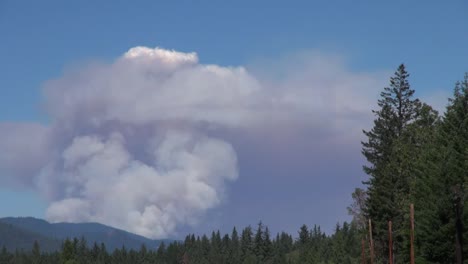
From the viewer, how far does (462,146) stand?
173 ft

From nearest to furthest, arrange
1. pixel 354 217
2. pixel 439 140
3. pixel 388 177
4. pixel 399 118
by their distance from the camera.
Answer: pixel 439 140 < pixel 388 177 < pixel 399 118 < pixel 354 217

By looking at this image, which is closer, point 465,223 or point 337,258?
point 465,223

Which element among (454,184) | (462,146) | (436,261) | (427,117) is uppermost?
(427,117)

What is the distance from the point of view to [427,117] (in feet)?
226

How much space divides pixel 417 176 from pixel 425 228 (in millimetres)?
9671

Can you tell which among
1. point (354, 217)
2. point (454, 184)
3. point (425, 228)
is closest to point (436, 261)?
point (425, 228)

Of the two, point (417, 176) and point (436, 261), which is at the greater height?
point (417, 176)

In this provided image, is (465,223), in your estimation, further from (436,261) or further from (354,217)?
(354,217)

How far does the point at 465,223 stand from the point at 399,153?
18153mm

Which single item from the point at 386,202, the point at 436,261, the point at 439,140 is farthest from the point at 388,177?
the point at 436,261

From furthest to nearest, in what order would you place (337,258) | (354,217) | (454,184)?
(337,258)
(354,217)
(454,184)

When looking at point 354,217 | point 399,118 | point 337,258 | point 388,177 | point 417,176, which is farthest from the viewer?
point 337,258

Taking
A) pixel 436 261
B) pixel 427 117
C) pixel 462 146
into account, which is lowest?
pixel 436 261

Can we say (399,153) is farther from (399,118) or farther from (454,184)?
(454,184)
